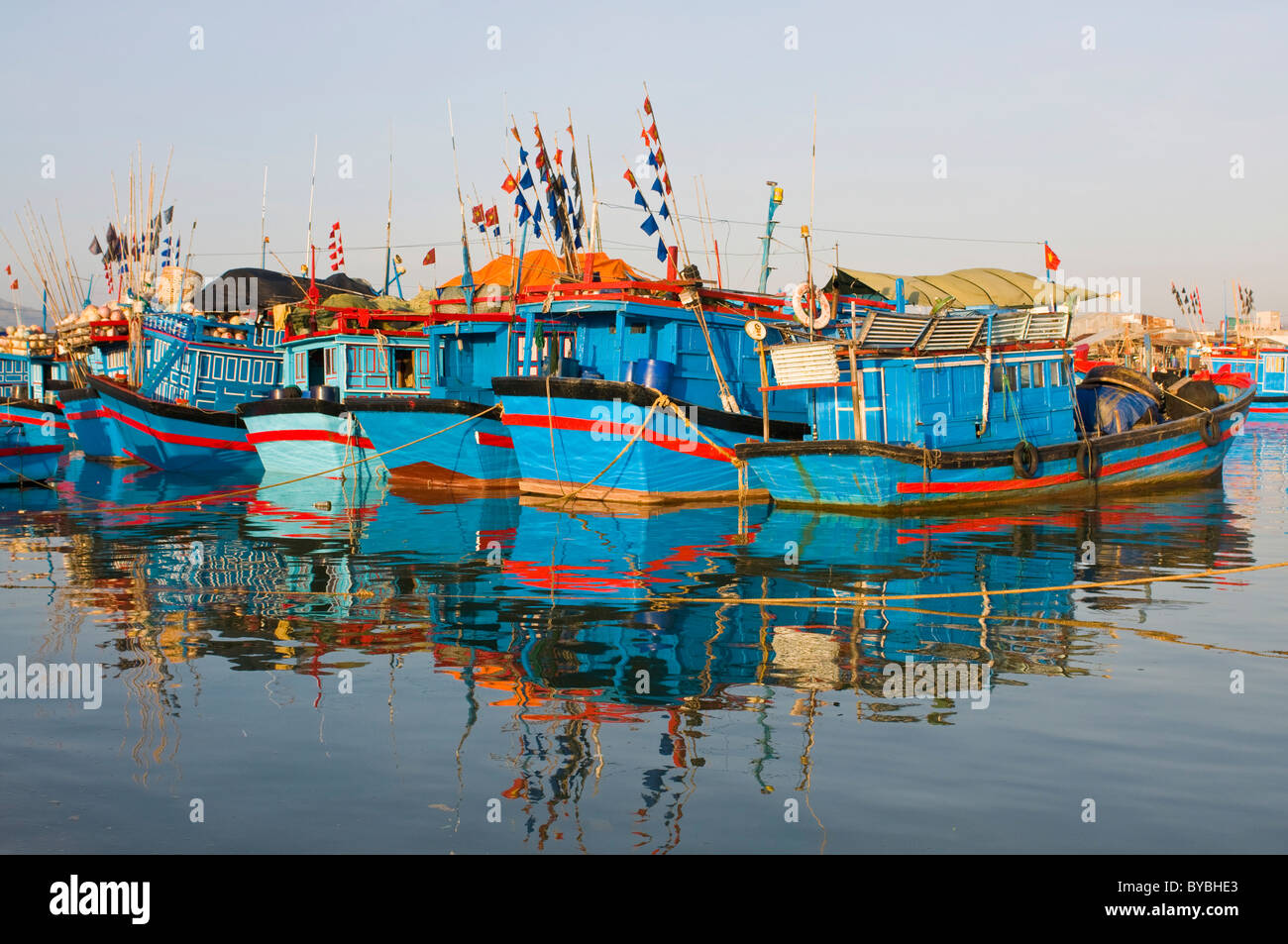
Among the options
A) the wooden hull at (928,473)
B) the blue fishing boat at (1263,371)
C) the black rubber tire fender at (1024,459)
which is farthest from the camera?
the blue fishing boat at (1263,371)

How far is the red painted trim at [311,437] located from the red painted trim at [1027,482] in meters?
12.7

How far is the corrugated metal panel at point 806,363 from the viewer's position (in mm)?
19562

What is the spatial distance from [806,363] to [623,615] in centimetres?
962

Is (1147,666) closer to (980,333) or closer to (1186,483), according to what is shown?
(980,333)

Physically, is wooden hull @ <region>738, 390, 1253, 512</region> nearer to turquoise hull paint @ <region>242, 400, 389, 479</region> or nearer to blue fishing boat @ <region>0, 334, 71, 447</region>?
turquoise hull paint @ <region>242, 400, 389, 479</region>

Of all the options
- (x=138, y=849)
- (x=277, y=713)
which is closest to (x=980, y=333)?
(x=277, y=713)

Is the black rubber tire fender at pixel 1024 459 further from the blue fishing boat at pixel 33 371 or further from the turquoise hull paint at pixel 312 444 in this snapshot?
the blue fishing boat at pixel 33 371

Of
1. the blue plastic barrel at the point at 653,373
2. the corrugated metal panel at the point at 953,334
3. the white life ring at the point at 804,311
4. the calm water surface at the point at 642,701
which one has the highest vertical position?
the white life ring at the point at 804,311

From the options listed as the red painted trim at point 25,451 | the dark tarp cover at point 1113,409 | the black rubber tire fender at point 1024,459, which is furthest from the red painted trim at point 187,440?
the dark tarp cover at point 1113,409

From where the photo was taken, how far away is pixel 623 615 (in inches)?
442

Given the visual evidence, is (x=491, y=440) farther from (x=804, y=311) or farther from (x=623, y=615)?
(x=623, y=615)

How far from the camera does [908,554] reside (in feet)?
50.3

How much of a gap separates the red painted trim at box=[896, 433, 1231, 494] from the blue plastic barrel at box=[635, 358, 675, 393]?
478 cm

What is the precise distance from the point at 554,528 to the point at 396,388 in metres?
11.4
